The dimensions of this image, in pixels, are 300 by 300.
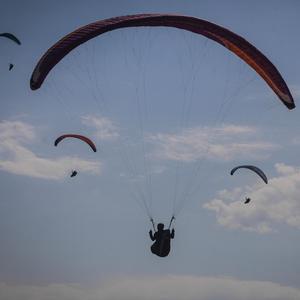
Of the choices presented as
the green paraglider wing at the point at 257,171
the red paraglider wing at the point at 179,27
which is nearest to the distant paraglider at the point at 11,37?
the red paraglider wing at the point at 179,27

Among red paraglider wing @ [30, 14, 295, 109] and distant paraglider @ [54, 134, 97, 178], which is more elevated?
distant paraglider @ [54, 134, 97, 178]

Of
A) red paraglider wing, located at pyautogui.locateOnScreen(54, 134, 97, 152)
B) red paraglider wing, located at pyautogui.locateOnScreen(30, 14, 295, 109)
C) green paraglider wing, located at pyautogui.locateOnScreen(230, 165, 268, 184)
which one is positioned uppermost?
red paraglider wing, located at pyautogui.locateOnScreen(54, 134, 97, 152)

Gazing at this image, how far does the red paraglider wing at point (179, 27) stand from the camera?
749 inches

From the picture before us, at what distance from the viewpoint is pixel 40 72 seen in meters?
19.7

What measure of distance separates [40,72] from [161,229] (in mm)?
7877

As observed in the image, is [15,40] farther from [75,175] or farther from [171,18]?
[75,175]

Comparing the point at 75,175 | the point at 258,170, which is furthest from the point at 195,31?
the point at 75,175

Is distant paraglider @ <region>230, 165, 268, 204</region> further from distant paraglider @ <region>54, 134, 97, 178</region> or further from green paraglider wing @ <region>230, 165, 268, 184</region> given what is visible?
distant paraglider @ <region>54, 134, 97, 178</region>

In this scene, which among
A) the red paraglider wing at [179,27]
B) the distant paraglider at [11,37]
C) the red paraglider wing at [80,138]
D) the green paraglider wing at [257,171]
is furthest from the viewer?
the red paraglider wing at [80,138]

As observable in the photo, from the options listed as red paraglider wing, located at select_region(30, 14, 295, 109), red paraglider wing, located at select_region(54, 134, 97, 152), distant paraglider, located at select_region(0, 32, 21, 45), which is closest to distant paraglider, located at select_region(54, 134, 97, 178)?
red paraglider wing, located at select_region(54, 134, 97, 152)

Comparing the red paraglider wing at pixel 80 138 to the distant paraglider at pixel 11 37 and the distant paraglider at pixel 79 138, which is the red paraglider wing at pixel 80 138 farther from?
the distant paraglider at pixel 11 37

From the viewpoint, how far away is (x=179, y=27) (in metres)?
20.3

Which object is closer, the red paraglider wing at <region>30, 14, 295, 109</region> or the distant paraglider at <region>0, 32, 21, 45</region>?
the red paraglider wing at <region>30, 14, 295, 109</region>

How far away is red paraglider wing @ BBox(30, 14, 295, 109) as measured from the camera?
1903 centimetres
